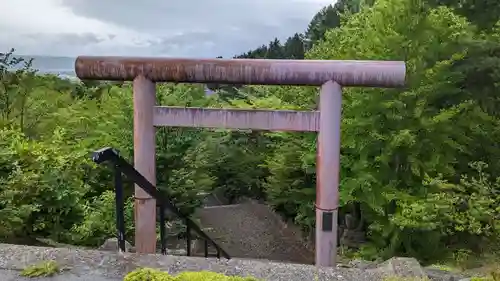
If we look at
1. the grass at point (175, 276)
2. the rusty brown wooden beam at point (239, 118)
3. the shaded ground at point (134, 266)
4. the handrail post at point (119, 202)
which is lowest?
the shaded ground at point (134, 266)

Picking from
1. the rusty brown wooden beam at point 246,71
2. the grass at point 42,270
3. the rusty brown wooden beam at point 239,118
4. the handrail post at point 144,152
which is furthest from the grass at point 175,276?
the rusty brown wooden beam at point 246,71

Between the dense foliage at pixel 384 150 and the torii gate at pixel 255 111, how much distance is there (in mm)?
2033

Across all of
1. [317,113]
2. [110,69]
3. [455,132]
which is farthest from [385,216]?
[110,69]

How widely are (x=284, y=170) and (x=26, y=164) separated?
6.97m

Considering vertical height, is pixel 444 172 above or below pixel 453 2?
below

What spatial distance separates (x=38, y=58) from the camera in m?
13.9

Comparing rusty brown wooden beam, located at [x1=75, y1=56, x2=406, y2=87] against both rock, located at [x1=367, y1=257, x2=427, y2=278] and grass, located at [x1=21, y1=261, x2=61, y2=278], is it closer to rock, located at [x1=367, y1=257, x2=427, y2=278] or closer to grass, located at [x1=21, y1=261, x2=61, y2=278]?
rock, located at [x1=367, y1=257, x2=427, y2=278]

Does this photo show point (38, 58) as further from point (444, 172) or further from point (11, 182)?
point (444, 172)

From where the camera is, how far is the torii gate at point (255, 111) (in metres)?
4.64

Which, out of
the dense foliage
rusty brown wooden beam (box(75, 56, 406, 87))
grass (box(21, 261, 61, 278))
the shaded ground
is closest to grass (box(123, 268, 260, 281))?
the shaded ground

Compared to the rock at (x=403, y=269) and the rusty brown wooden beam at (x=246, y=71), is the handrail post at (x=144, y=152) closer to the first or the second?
the rusty brown wooden beam at (x=246, y=71)

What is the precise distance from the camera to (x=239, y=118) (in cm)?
503

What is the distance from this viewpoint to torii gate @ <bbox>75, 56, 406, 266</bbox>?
4.64m

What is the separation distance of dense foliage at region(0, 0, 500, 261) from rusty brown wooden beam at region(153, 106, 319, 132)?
2343mm
